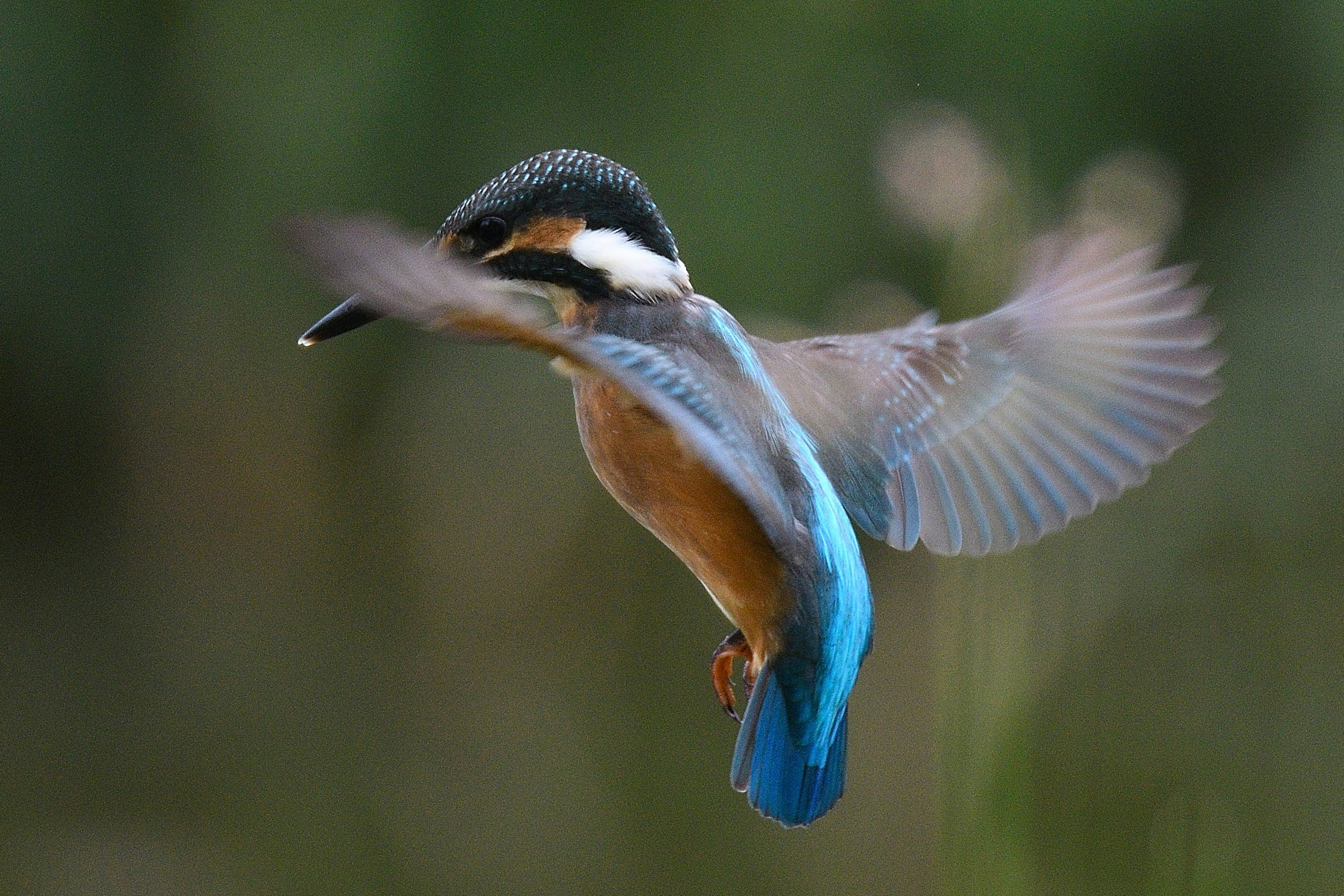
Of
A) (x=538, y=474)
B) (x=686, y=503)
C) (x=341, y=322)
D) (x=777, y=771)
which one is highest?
(x=538, y=474)

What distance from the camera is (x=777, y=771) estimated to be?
32.7 inches

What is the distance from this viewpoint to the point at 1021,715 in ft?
2.76

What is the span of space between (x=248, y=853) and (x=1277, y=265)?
201cm

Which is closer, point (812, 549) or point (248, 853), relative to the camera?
point (812, 549)

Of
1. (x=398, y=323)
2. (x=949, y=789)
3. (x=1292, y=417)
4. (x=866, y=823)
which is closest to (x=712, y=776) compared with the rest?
(x=866, y=823)

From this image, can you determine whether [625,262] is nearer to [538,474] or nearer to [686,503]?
[686,503]

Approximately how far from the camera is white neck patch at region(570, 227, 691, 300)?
2.81ft

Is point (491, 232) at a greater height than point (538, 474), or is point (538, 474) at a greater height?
point (538, 474)

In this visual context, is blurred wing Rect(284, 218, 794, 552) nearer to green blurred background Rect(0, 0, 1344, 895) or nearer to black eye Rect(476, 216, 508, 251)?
black eye Rect(476, 216, 508, 251)

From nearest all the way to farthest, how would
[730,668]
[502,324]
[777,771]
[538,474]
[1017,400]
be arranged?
1. [502,324]
2. [777,771]
3. [730,668]
4. [1017,400]
5. [538,474]

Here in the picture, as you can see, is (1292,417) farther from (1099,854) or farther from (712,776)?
(712,776)

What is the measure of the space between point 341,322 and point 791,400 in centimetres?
30

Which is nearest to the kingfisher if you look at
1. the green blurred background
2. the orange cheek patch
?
the orange cheek patch

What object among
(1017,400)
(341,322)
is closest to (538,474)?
(1017,400)
